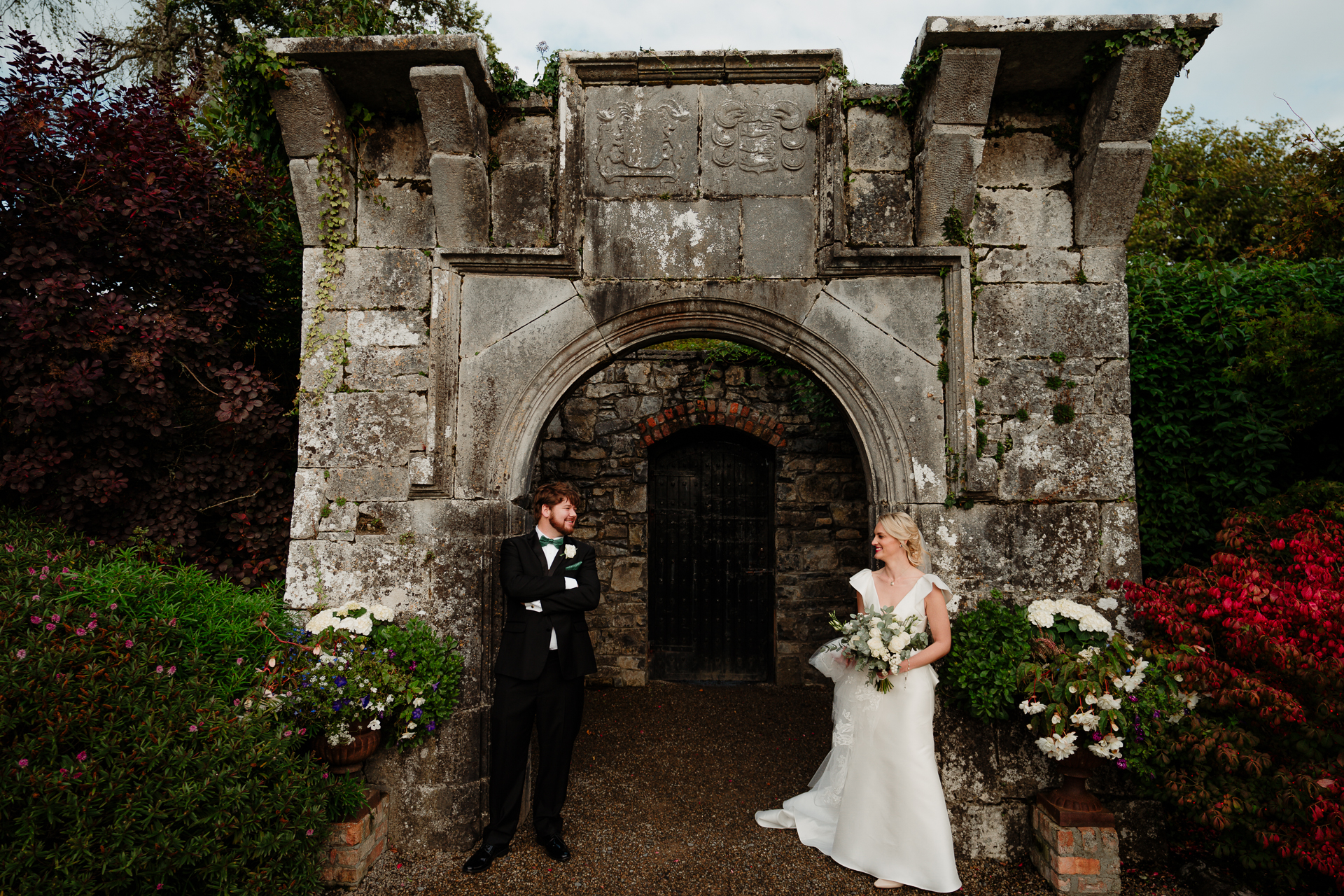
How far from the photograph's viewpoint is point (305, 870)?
2637 millimetres

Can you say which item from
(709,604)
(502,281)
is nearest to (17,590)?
(502,281)

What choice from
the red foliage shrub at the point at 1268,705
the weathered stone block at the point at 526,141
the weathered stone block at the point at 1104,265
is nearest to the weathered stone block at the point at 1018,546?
the red foliage shrub at the point at 1268,705

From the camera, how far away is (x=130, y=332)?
3689 mm

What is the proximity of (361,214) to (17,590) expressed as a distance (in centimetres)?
223

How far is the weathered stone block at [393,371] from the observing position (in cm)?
349

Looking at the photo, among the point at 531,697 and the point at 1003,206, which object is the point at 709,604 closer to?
the point at 531,697

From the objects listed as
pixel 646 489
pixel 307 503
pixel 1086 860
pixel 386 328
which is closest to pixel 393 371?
pixel 386 328

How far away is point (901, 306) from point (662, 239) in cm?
130

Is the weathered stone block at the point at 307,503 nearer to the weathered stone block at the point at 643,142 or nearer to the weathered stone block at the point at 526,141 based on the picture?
the weathered stone block at the point at 526,141

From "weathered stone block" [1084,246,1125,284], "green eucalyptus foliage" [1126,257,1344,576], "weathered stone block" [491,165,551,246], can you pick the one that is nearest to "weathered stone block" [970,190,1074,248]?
"weathered stone block" [1084,246,1125,284]

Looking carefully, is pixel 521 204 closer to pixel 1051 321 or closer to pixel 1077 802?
pixel 1051 321

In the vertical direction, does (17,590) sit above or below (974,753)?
above

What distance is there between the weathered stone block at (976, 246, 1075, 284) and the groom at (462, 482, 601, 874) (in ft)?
8.11

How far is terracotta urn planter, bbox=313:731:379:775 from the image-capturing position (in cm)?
294
